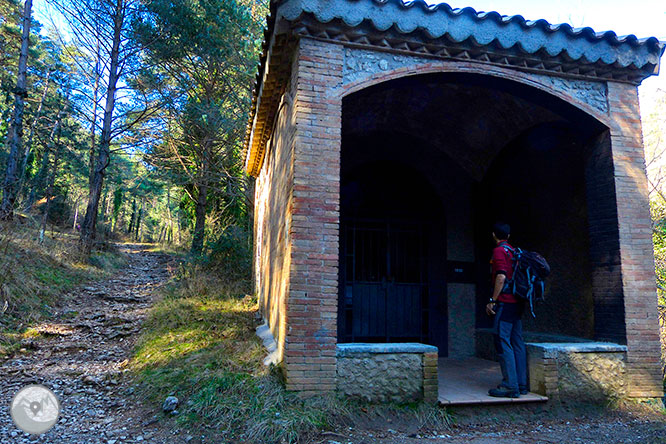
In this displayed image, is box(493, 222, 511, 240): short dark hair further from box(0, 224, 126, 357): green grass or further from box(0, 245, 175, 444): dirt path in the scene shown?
box(0, 224, 126, 357): green grass

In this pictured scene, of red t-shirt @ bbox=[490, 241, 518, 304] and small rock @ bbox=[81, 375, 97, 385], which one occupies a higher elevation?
red t-shirt @ bbox=[490, 241, 518, 304]

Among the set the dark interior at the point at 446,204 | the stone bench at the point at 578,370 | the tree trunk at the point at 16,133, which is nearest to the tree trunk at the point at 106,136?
the tree trunk at the point at 16,133

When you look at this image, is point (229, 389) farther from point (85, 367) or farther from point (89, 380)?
point (85, 367)

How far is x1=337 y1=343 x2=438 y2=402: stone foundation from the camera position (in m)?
4.50

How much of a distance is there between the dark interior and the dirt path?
3.61 metres

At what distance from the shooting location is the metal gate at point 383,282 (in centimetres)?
763

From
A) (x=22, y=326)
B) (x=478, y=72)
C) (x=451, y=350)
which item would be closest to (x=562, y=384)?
(x=451, y=350)

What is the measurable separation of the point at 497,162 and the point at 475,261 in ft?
5.87

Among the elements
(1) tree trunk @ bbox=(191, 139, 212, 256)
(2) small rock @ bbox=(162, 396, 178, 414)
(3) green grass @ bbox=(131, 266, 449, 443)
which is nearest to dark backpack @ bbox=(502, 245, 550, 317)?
(3) green grass @ bbox=(131, 266, 449, 443)

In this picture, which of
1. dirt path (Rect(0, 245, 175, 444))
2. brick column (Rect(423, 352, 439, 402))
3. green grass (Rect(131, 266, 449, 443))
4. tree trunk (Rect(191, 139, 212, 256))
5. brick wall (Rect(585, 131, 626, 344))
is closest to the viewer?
green grass (Rect(131, 266, 449, 443))

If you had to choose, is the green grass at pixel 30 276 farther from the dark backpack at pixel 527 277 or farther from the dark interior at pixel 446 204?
the dark backpack at pixel 527 277

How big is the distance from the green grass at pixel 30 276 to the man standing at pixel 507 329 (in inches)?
262

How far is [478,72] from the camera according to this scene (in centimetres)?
532

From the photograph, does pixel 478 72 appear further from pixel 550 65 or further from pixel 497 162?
pixel 497 162
